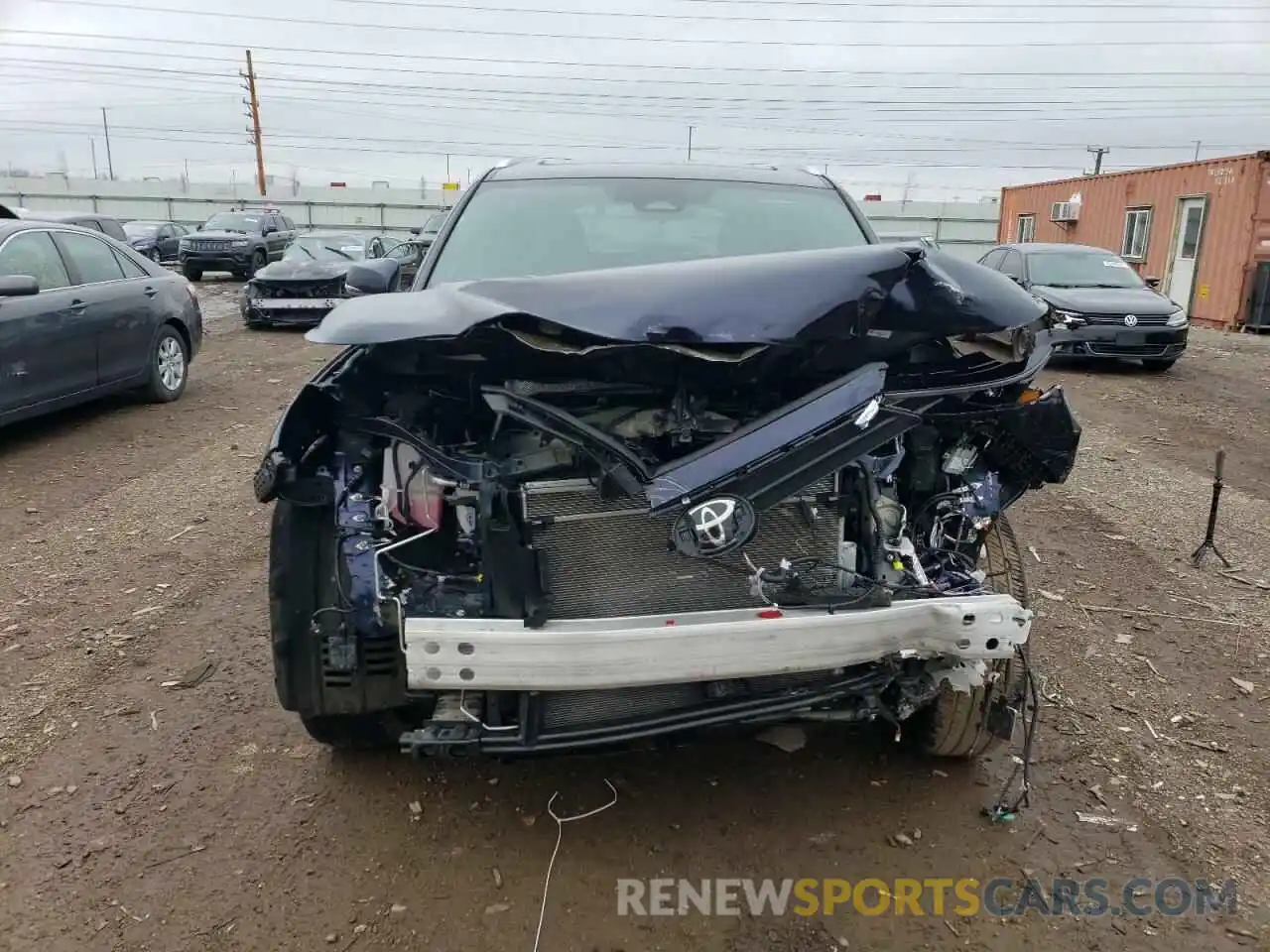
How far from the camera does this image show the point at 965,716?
2854mm

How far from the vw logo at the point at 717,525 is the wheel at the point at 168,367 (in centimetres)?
719

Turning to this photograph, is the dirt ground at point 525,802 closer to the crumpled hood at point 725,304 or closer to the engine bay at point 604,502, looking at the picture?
the engine bay at point 604,502

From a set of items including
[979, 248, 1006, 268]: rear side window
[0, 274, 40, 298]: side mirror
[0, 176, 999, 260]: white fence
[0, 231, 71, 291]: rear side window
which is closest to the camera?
[0, 274, 40, 298]: side mirror

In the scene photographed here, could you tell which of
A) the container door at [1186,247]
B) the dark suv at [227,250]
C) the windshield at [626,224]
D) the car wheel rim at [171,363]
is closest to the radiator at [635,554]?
the windshield at [626,224]

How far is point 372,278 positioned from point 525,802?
2.14 meters

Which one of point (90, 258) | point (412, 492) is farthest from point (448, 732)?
point (90, 258)

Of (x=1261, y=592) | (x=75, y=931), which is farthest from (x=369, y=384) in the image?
(x=1261, y=592)

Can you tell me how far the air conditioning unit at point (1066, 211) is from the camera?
68.6 ft

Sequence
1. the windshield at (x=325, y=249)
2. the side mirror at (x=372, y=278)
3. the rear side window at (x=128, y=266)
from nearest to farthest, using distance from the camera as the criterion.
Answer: the side mirror at (x=372, y=278) → the rear side window at (x=128, y=266) → the windshield at (x=325, y=249)

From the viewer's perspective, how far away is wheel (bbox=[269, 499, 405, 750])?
2.47 m

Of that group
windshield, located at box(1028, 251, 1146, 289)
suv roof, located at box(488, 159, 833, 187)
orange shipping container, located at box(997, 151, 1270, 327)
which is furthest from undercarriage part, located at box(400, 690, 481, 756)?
orange shipping container, located at box(997, 151, 1270, 327)

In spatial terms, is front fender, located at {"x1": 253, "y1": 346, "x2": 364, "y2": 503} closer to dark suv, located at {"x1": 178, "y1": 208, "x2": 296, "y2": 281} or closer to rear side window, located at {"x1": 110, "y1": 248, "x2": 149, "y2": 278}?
rear side window, located at {"x1": 110, "y1": 248, "x2": 149, "y2": 278}

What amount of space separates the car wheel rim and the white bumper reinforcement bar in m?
7.14

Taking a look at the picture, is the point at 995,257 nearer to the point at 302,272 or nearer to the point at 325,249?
the point at 302,272
